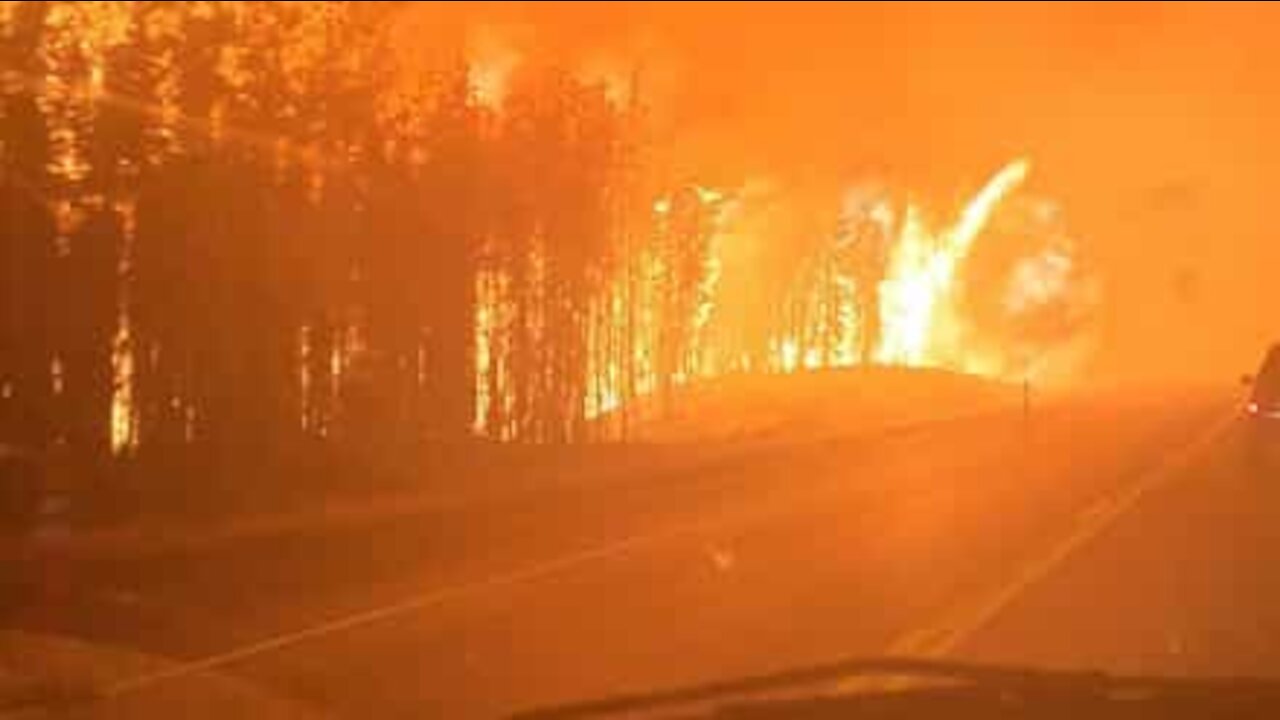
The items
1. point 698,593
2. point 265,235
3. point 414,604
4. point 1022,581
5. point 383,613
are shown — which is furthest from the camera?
point 265,235

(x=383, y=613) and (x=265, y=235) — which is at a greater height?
(x=265, y=235)

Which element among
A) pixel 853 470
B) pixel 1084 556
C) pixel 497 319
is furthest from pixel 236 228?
pixel 1084 556

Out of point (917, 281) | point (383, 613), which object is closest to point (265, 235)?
point (383, 613)

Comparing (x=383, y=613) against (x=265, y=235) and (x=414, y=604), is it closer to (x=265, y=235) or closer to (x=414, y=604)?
(x=414, y=604)

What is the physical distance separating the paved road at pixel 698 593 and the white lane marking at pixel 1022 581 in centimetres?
4

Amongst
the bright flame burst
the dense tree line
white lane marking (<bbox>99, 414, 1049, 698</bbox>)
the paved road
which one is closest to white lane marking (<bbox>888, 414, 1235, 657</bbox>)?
the paved road

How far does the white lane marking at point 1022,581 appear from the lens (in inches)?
491

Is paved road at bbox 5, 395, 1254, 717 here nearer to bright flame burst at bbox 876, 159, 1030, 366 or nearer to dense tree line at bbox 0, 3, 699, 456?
dense tree line at bbox 0, 3, 699, 456

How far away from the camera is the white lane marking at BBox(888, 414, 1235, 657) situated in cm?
1247

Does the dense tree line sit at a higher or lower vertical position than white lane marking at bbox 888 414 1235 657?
higher

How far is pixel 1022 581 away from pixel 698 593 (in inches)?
104

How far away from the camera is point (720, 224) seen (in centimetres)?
7544

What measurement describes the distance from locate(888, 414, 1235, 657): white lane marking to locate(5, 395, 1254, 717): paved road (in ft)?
0.13

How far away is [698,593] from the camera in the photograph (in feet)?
51.2
